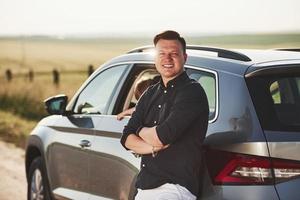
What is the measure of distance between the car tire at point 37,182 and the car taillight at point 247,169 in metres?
3.10

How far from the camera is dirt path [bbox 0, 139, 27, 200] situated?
9094 mm

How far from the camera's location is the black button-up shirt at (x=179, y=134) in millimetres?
4031

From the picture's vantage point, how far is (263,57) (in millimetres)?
4648

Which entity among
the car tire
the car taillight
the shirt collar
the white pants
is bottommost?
the car tire

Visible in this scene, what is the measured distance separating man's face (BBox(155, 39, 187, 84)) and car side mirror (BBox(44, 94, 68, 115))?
8.16ft

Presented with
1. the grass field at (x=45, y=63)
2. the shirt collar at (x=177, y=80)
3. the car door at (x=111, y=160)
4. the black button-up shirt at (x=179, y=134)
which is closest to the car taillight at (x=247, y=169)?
the black button-up shirt at (x=179, y=134)

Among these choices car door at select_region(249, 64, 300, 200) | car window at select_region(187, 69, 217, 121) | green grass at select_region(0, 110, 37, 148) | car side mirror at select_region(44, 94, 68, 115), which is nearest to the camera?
car door at select_region(249, 64, 300, 200)

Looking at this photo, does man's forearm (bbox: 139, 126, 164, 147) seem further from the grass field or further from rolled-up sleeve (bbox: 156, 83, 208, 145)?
the grass field

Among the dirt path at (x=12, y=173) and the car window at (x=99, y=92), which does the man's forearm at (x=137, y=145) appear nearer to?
the car window at (x=99, y=92)

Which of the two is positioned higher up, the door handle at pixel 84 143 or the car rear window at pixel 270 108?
the car rear window at pixel 270 108

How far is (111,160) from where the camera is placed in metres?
5.37

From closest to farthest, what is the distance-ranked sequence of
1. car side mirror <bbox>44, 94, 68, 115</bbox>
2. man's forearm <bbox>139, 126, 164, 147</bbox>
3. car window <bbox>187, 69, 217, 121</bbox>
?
man's forearm <bbox>139, 126, 164, 147</bbox>
car window <bbox>187, 69, 217, 121</bbox>
car side mirror <bbox>44, 94, 68, 115</bbox>

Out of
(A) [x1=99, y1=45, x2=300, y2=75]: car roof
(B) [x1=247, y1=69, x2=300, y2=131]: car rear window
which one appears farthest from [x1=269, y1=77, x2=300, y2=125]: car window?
(A) [x1=99, y1=45, x2=300, y2=75]: car roof

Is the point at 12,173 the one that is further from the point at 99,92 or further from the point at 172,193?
the point at 172,193
